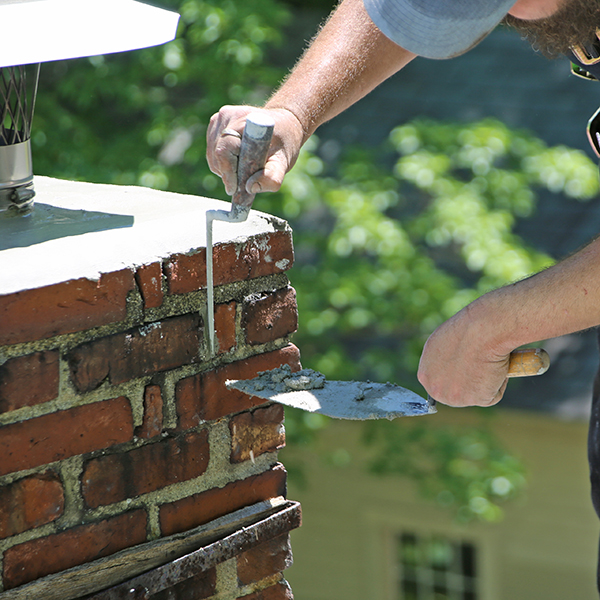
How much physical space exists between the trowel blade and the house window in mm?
5135

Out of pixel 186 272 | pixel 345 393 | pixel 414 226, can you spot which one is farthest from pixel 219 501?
pixel 414 226

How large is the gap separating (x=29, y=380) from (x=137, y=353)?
17 centimetres

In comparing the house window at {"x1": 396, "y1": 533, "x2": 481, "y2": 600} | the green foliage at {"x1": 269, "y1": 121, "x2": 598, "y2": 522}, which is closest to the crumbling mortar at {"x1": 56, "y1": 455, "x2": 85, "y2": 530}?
the green foliage at {"x1": 269, "y1": 121, "x2": 598, "y2": 522}

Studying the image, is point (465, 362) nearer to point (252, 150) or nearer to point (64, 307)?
point (252, 150)

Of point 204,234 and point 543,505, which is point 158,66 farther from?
point 543,505

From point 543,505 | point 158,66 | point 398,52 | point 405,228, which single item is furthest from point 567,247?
point 398,52

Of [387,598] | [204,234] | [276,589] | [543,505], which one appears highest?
[204,234]

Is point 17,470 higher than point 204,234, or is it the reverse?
point 204,234

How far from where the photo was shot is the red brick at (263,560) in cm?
139

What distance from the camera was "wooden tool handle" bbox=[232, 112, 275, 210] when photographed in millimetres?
1263

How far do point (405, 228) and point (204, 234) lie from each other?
295 centimetres

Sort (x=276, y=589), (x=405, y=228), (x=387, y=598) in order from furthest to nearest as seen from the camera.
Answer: (x=387, y=598) → (x=405, y=228) → (x=276, y=589)

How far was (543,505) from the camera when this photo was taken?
18.6 feet

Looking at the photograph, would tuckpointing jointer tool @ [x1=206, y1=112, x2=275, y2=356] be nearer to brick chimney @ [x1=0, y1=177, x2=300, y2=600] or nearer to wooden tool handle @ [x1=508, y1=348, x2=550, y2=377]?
brick chimney @ [x1=0, y1=177, x2=300, y2=600]
